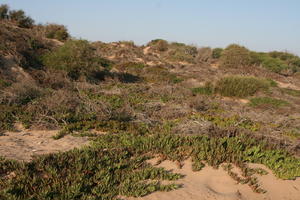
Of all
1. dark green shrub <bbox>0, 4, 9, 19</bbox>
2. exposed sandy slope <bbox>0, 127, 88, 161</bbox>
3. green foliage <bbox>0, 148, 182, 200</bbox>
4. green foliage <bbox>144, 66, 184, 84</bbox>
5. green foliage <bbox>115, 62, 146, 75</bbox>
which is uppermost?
dark green shrub <bbox>0, 4, 9, 19</bbox>

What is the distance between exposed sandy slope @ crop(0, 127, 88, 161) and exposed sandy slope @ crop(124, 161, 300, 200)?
2.05m

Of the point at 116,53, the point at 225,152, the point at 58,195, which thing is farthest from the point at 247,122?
the point at 116,53

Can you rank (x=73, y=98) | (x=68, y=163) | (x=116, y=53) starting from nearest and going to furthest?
(x=68, y=163), (x=73, y=98), (x=116, y=53)

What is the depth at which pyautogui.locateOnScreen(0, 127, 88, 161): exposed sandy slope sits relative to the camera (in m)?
4.54

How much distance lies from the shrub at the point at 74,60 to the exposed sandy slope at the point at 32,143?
7.99m

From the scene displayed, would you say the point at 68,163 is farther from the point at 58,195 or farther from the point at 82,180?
the point at 58,195

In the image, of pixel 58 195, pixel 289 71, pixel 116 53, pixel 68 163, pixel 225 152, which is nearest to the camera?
pixel 58 195

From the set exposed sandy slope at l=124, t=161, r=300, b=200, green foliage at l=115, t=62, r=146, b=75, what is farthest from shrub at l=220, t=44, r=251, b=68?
exposed sandy slope at l=124, t=161, r=300, b=200

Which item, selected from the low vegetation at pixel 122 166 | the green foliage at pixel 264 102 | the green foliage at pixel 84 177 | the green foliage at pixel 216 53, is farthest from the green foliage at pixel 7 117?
the green foliage at pixel 216 53

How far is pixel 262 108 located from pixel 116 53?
17.0 metres

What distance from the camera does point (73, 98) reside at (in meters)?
7.41

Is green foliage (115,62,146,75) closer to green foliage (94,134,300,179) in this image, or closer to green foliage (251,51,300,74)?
green foliage (94,134,300,179)

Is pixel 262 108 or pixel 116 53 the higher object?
pixel 116 53

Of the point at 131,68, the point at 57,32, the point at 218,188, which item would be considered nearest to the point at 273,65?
the point at 131,68
